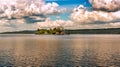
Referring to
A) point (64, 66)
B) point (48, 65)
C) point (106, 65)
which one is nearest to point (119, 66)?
point (106, 65)

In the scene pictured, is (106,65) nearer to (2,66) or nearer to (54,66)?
(54,66)

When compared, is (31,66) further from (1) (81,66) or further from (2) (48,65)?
(1) (81,66)

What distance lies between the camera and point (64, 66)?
5759cm

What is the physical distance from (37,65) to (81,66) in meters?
9.76

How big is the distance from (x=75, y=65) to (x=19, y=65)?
12430 millimetres

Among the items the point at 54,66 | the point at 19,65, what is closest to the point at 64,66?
the point at 54,66

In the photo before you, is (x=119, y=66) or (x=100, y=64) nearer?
(x=119, y=66)

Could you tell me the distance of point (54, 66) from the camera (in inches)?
2266

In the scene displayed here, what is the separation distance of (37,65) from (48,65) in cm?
243

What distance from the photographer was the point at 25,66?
189 feet

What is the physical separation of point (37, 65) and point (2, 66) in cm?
758

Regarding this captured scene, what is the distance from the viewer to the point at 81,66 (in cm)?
5731

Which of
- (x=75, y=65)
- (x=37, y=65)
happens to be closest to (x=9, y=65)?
(x=37, y=65)

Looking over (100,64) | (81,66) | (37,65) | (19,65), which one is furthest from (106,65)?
(19,65)
